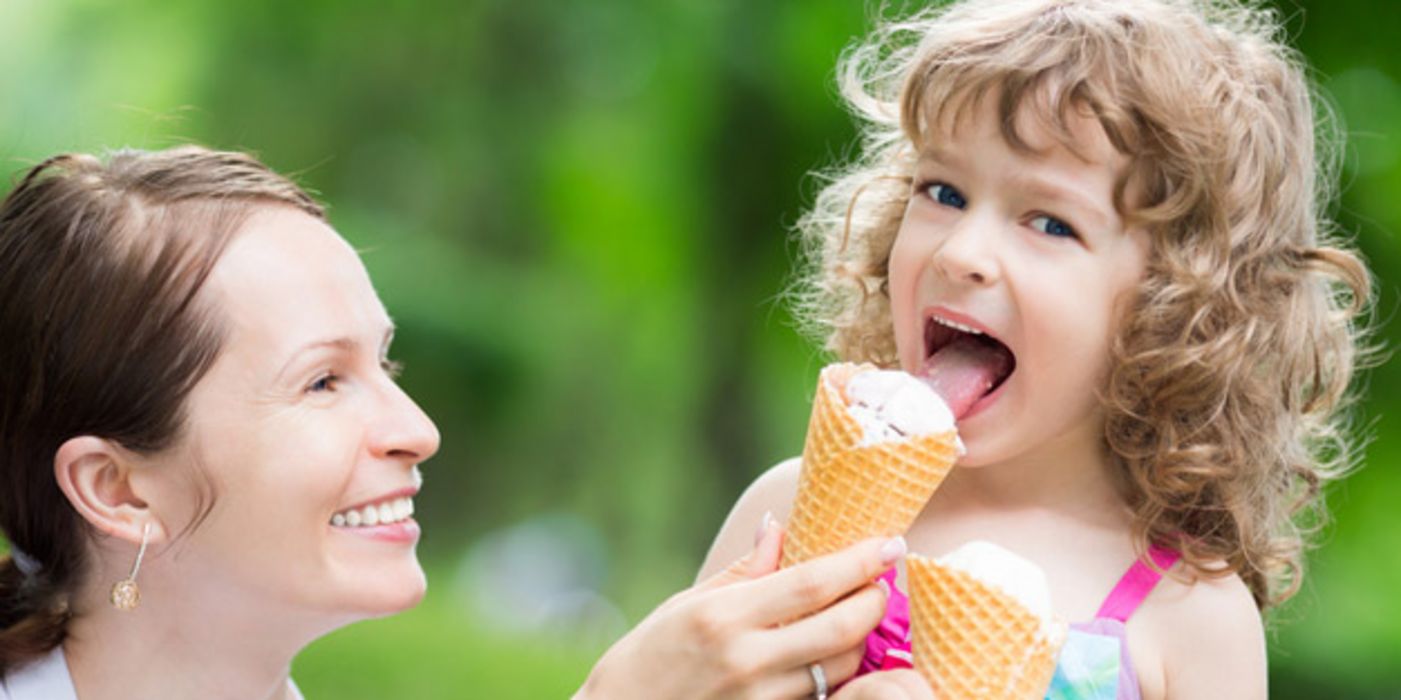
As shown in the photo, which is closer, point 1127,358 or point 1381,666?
point 1127,358

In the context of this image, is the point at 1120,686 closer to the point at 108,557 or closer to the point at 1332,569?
the point at 108,557

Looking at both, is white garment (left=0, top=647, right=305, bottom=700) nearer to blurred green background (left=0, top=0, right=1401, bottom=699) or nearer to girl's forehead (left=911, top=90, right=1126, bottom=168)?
girl's forehead (left=911, top=90, right=1126, bottom=168)

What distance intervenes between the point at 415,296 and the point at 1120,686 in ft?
18.8

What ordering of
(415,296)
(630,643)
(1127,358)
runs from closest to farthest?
(630,643) → (1127,358) → (415,296)

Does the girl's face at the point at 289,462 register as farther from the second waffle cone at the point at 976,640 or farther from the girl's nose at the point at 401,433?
the second waffle cone at the point at 976,640

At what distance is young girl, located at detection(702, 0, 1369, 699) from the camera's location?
61.2 inches

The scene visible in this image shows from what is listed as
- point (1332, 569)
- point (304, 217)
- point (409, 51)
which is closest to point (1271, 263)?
point (304, 217)

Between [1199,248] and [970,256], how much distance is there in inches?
9.9

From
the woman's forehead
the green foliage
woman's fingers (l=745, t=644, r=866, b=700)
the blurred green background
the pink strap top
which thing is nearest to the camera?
woman's fingers (l=745, t=644, r=866, b=700)

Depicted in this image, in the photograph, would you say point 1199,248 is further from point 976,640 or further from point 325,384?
point 325,384

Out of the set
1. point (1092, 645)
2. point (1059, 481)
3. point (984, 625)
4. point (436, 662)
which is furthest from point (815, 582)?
point (436, 662)

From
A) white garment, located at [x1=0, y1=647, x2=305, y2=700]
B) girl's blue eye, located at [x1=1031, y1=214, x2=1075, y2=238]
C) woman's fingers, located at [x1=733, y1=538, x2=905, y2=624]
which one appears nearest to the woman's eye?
white garment, located at [x1=0, y1=647, x2=305, y2=700]

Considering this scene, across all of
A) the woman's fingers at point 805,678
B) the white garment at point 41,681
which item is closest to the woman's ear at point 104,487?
the white garment at point 41,681

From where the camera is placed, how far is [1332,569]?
17.6 ft
